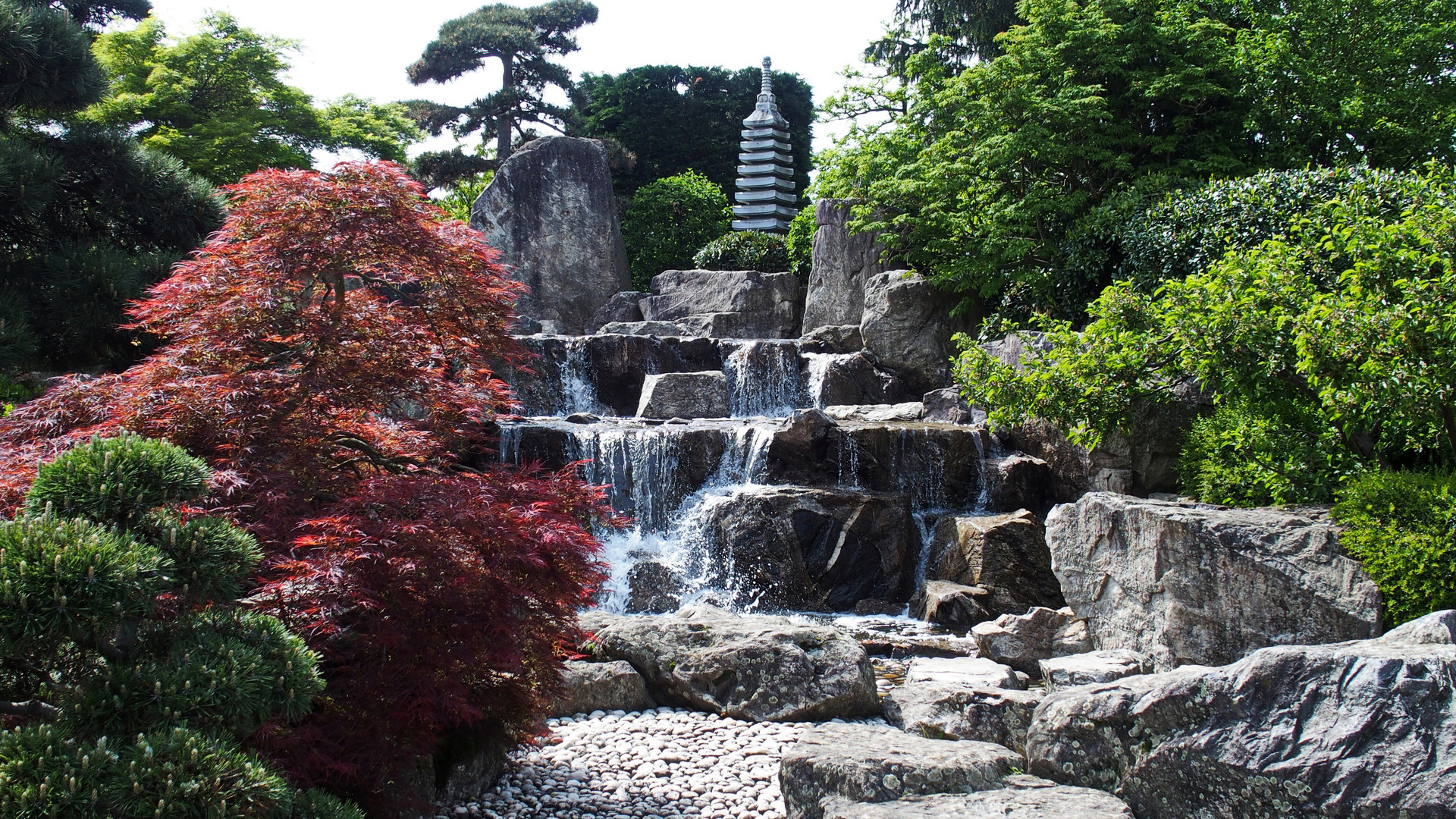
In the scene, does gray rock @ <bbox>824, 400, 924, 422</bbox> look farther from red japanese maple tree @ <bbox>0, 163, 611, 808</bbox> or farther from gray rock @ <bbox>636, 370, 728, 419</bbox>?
red japanese maple tree @ <bbox>0, 163, 611, 808</bbox>

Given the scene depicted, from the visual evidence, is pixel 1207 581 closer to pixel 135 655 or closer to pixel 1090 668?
pixel 1090 668

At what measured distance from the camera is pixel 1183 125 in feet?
45.9

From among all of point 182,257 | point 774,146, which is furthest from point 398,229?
point 774,146

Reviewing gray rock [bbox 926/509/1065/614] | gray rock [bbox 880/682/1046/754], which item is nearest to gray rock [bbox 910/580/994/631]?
gray rock [bbox 926/509/1065/614]

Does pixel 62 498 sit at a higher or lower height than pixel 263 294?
lower

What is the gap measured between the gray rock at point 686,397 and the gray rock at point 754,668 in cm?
636

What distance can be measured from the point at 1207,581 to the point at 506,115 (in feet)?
75.1

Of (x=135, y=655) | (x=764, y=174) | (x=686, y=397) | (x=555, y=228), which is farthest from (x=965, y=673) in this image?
(x=764, y=174)

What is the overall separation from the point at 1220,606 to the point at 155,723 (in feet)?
19.5

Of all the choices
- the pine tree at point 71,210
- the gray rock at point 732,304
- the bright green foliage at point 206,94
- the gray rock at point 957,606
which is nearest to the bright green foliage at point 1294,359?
the gray rock at point 957,606

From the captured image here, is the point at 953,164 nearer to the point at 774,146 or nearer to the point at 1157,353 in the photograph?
the point at 1157,353

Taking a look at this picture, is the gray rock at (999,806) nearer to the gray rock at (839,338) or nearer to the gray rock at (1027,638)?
the gray rock at (1027,638)

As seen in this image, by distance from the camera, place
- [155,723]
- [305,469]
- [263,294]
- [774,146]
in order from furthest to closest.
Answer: [774,146]
[263,294]
[305,469]
[155,723]

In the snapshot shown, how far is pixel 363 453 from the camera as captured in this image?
4.72 m
